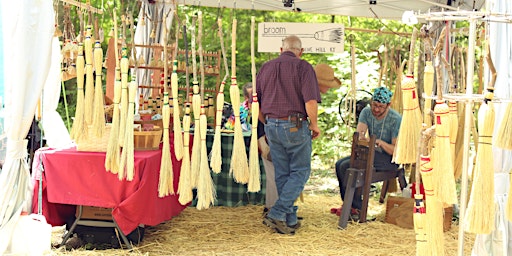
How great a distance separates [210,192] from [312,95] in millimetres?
1235

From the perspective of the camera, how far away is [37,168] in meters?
5.31

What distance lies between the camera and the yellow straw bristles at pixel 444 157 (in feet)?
11.1

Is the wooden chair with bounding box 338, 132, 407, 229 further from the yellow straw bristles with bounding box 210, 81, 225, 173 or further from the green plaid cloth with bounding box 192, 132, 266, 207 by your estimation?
the yellow straw bristles with bounding box 210, 81, 225, 173

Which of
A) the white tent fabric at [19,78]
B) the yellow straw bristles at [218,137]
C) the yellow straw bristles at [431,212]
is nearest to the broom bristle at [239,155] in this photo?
the yellow straw bristles at [218,137]

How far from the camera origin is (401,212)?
6562mm

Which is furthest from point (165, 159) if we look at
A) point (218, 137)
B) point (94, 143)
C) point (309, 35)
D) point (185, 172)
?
point (309, 35)

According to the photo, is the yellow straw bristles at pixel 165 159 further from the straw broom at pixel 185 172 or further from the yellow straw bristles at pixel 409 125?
the yellow straw bristles at pixel 409 125

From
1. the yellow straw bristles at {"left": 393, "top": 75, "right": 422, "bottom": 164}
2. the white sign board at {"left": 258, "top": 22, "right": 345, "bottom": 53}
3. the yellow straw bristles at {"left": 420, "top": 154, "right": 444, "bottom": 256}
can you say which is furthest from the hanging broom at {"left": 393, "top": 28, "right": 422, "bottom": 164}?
the white sign board at {"left": 258, "top": 22, "right": 345, "bottom": 53}

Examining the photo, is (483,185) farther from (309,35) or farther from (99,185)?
(309,35)

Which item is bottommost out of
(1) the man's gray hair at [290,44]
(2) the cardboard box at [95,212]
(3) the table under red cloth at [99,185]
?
(2) the cardboard box at [95,212]

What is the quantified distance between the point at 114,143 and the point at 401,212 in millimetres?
2827

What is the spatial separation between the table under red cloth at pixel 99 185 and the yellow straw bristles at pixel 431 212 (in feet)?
7.64

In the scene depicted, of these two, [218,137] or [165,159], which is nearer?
[165,159]

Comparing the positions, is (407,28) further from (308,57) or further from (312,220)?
(312,220)
